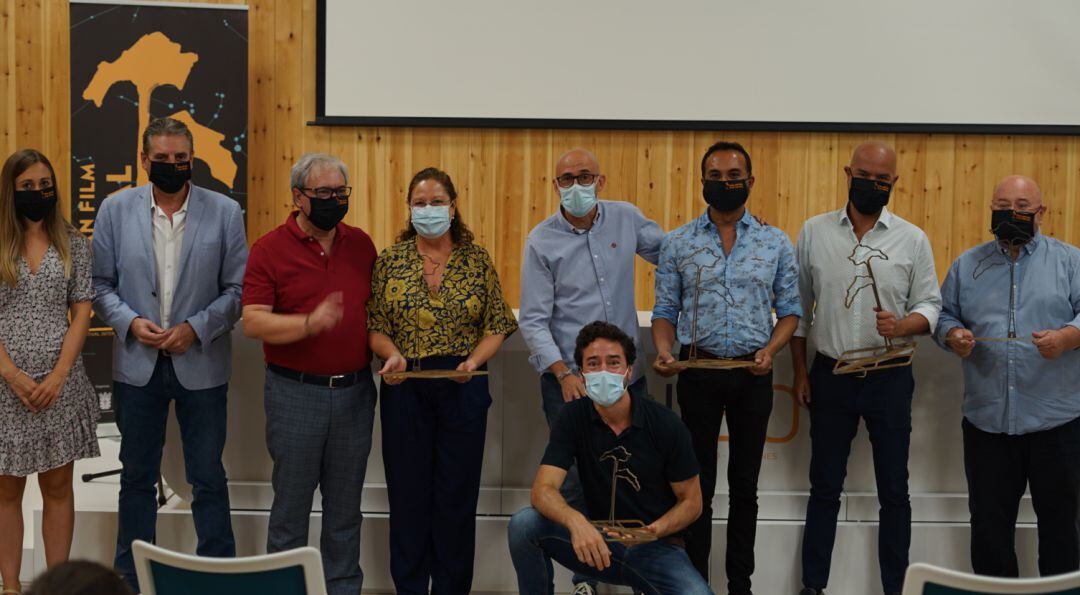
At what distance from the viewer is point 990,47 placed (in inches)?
255

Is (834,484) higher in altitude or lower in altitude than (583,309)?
lower

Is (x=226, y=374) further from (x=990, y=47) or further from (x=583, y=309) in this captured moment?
(x=990, y=47)

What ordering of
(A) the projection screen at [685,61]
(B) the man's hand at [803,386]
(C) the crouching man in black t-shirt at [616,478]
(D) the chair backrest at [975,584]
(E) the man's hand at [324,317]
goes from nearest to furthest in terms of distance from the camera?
(D) the chair backrest at [975,584], (C) the crouching man in black t-shirt at [616,478], (E) the man's hand at [324,317], (B) the man's hand at [803,386], (A) the projection screen at [685,61]

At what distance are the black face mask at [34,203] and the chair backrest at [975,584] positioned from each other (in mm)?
2895

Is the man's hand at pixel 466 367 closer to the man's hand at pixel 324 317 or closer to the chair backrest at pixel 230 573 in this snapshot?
the man's hand at pixel 324 317

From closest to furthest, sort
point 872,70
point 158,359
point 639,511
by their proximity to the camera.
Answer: point 639,511 → point 158,359 → point 872,70

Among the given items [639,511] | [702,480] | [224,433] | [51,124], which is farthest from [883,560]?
[51,124]

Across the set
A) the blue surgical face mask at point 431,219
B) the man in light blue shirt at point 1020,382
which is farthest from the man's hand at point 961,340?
the blue surgical face mask at point 431,219

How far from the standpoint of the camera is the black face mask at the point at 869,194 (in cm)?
372

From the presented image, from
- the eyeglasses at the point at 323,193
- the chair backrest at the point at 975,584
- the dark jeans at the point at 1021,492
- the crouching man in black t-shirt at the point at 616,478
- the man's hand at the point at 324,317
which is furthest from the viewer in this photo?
the dark jeans at the point at 1021,492

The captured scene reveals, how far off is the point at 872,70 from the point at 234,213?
4.23 meters

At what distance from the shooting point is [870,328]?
3.77 metres

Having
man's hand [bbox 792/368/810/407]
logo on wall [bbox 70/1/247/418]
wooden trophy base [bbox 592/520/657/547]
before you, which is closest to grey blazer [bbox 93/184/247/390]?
wooden trophy base [bbox 592/520/657/547]

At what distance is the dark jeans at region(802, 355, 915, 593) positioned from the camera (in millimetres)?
3742
